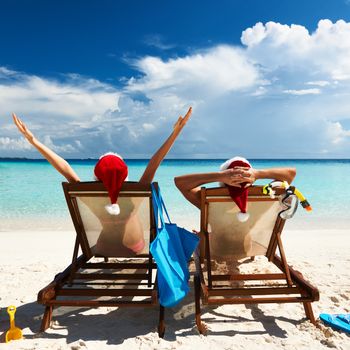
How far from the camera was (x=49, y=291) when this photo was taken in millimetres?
2770

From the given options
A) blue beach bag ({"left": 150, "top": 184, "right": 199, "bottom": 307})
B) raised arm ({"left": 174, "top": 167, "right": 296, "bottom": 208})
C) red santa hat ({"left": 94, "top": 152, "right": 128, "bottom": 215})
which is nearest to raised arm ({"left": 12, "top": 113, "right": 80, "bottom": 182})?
red santa hat ({"left": 94, "top": 152, "right": 128, "bottom": 215})

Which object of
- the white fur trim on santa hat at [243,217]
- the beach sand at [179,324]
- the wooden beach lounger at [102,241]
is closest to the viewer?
the beach sand at [179,324]

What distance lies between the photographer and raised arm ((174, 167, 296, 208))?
9.36ft

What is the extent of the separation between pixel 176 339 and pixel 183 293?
34cm

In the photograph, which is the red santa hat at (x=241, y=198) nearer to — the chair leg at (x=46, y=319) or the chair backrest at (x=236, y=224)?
the chair backrest at (x=236, y=224)

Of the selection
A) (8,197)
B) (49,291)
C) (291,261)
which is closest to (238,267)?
(291,261)

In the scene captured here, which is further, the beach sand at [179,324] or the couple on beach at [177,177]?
the couple on beach at [177,177]

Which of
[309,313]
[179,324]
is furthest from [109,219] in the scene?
[309,313]

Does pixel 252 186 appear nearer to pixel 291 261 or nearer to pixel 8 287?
pixel 291 261

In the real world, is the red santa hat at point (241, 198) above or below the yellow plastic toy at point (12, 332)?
above

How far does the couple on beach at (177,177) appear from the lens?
2.89 m

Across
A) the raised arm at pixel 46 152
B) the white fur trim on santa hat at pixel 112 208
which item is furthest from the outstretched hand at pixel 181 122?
the raised arm at pixel 46 152

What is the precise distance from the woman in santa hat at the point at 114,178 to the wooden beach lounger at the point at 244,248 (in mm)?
532

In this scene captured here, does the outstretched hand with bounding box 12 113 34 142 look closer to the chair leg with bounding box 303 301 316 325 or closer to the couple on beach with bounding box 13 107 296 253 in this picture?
the couple on beach with bounding box 13 107 296 253
